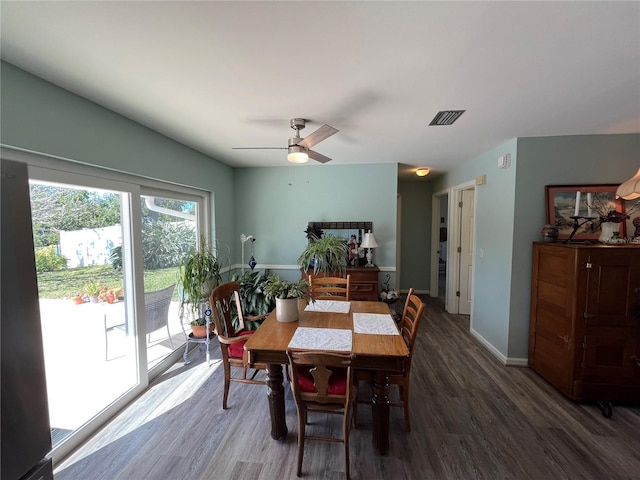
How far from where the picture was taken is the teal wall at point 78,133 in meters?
1.36

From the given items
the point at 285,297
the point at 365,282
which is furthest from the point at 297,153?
the point at 365,282

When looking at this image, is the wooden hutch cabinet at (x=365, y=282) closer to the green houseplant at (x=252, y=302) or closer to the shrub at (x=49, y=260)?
the green houseplant at (x=252, y=302)

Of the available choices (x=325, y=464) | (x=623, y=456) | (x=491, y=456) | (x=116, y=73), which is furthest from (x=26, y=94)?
(x=623, y=456)

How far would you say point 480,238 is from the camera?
3.20 metres

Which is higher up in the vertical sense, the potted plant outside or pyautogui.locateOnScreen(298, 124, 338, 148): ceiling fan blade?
pyautogui.locateOnScreen(298, 124, 338, 148): ceiling fan blade

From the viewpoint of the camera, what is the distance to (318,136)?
6.34ft

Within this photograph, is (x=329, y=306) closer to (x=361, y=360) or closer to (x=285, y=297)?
(x=285, y=297)

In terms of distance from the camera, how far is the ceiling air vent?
1.96 metres

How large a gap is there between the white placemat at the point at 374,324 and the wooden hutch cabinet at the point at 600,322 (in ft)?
5.17

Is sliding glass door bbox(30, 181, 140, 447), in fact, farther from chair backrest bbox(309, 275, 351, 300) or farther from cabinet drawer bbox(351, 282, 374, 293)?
cabinet drawer bbox(351, 282, 374, 293)

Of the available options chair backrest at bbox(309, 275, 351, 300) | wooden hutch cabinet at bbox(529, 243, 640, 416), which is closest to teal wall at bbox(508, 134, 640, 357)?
wooden hutch cabinet at bbox(529, 243, 640, 416)

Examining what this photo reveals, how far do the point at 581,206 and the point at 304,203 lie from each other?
318cm

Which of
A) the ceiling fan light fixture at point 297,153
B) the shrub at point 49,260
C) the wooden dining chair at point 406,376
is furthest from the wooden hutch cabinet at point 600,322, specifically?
the shrub at point 49,260

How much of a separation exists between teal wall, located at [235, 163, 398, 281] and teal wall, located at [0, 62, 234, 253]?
121 cm
